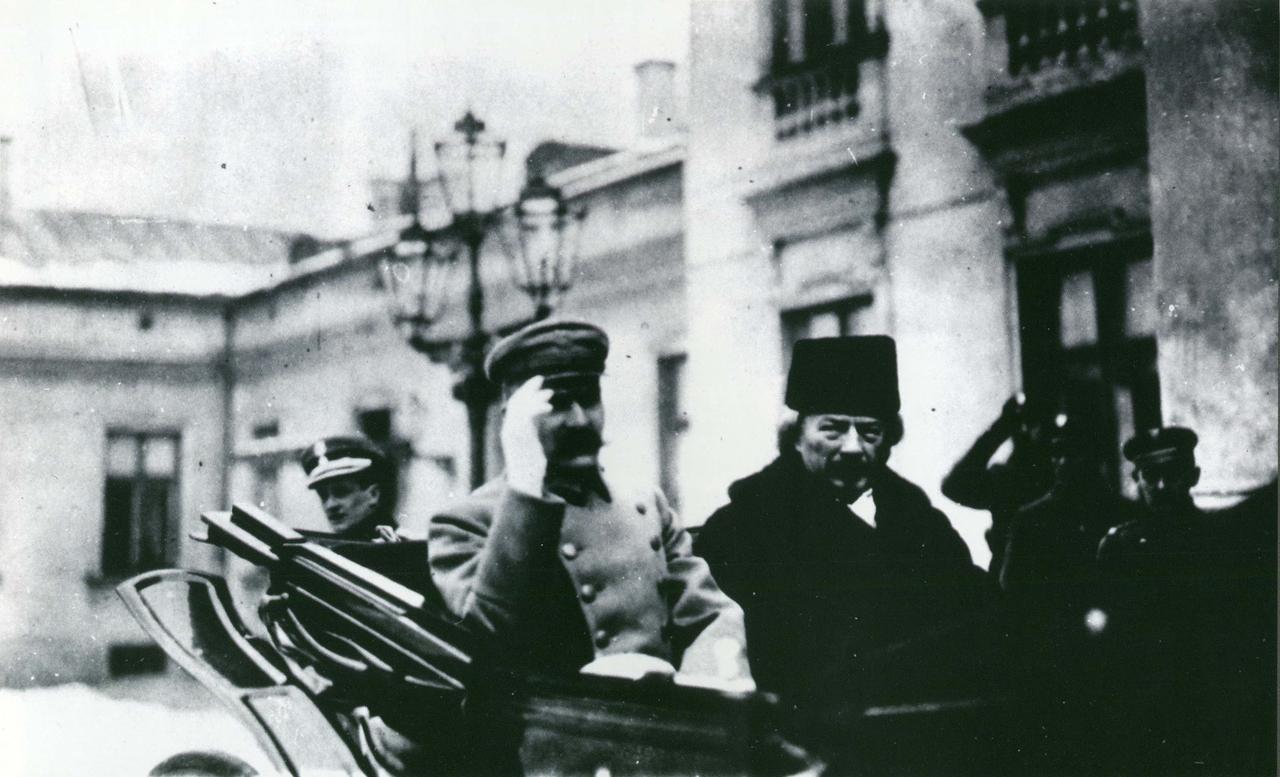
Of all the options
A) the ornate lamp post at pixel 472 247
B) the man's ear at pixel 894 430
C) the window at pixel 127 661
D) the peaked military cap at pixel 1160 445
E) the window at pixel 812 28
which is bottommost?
the window at pixel 127 661

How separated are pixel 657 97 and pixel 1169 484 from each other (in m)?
1.71

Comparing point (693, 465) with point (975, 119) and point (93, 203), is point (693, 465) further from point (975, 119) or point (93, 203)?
point (93, 203)

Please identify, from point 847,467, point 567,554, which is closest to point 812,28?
point 847,467

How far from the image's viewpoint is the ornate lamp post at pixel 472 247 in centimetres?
343

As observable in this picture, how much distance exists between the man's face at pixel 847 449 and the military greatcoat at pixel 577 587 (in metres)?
0.43

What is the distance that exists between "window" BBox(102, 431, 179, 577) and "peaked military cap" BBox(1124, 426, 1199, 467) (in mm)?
2587

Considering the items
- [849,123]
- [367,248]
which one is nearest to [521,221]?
[367,248]

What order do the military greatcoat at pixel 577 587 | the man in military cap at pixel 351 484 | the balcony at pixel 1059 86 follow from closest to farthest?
the military greatcoat at pixel 577 587, the balcony at pixel 1059 86, the man in military cap at pixel 351 484

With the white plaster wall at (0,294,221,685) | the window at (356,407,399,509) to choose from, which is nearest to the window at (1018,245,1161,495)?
the window at (356,407,399,509)

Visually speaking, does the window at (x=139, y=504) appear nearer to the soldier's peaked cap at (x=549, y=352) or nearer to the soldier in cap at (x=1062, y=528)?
the soldier's peaked cap at (x=549, y=352)

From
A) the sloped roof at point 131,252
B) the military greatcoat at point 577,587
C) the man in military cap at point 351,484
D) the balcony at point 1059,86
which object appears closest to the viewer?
the military greatcoat at point 577,587

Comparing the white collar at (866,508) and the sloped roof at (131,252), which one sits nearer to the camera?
the white collar at (866,508)

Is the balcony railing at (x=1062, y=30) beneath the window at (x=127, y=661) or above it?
above

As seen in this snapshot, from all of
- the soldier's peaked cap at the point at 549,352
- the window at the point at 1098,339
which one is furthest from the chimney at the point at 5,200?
the window at the point at 1098,339
